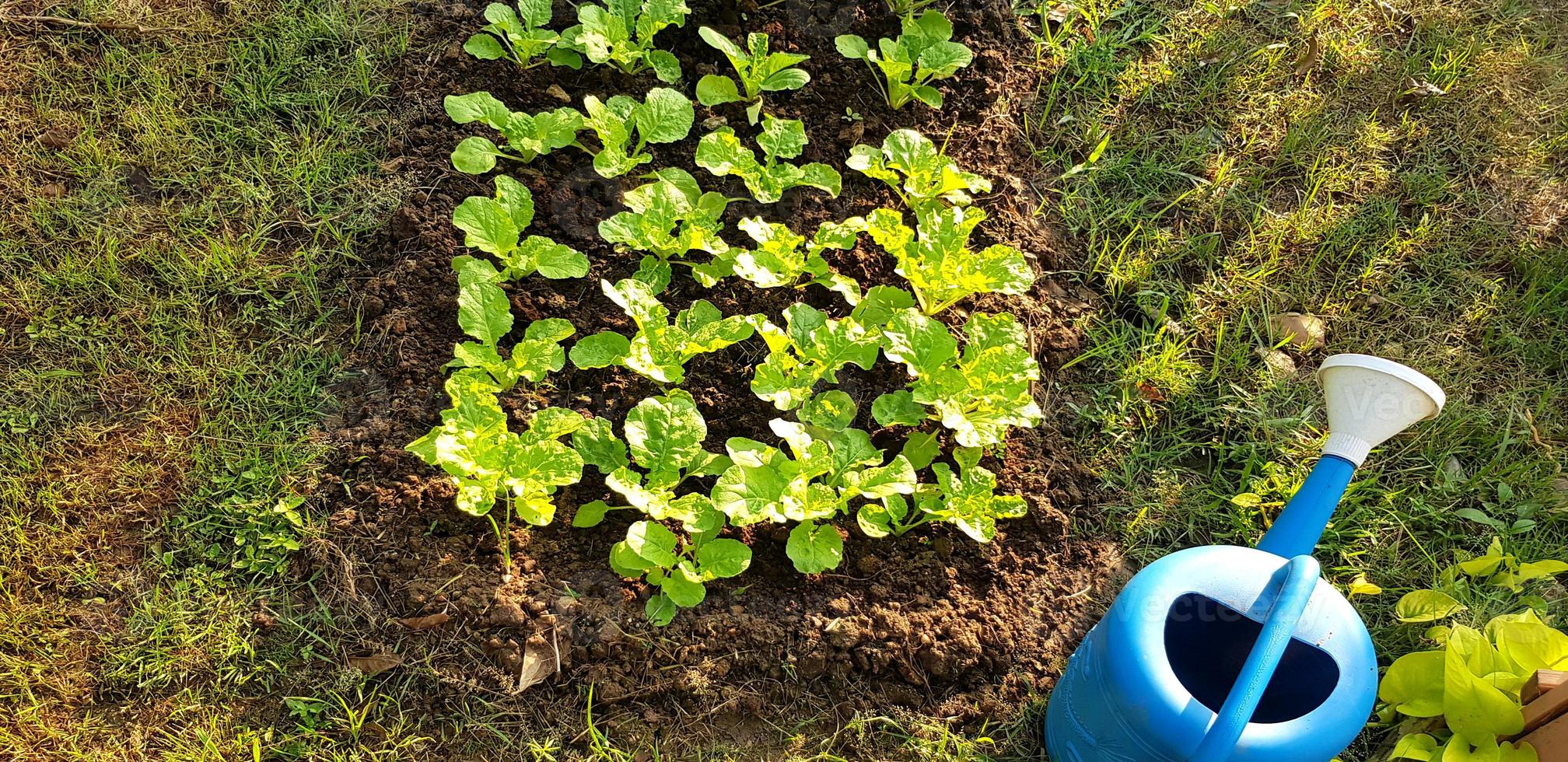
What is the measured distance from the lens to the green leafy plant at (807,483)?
6.56 ft

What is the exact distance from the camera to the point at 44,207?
8.04 ft

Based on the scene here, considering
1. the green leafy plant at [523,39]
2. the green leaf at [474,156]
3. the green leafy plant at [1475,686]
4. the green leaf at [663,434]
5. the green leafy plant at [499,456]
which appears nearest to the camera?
the green leafy plant at [1475,686]

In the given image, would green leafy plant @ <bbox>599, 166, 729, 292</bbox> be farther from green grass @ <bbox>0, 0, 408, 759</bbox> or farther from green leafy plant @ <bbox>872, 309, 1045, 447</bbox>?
green grass @ <bbox>0, 0, 408, 759</bbox>

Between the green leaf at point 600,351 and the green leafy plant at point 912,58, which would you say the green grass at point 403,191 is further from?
the green leaf at point 600,351

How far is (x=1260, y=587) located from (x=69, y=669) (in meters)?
2.26

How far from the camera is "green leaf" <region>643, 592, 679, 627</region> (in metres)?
2.05

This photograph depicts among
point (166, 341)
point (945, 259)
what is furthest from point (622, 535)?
point (166, 341)

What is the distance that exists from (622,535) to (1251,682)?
128cm

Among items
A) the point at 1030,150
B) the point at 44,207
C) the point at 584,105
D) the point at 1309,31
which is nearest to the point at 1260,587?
the point at 1030,150

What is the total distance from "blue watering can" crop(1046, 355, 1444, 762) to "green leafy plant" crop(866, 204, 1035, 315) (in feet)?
2.34

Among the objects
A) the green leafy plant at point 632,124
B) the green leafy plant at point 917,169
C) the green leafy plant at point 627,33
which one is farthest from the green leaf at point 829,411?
the green leafy plant at point 627,33

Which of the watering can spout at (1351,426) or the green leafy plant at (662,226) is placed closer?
the watering can spout at (1351,426)

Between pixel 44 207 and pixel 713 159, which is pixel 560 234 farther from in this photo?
pixel 44 207

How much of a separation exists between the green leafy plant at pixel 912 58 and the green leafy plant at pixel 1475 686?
1.76 m
